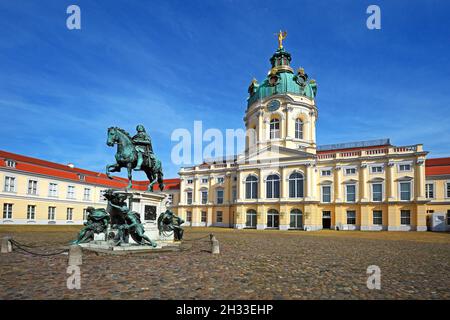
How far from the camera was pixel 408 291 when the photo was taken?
7.39 metres

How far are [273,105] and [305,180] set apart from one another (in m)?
14.8

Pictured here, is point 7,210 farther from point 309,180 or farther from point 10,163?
point 309,180

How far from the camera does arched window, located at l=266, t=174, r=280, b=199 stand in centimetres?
4697

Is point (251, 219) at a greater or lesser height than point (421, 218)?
lesser

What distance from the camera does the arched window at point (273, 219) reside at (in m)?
46.5

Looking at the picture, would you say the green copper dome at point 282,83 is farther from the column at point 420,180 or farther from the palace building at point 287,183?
the column at point 420,180

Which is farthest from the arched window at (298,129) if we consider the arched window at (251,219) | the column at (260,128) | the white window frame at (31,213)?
the white window frame at (31,213)

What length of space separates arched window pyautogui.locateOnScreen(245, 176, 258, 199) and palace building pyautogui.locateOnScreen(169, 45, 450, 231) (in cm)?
→ 15

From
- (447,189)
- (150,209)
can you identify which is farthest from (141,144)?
(447,189)

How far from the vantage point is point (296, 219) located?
4500 cm

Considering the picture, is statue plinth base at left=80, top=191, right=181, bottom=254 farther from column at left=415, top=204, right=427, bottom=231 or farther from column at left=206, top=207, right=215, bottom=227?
column at left=206, top=207, right=215, bottom=227

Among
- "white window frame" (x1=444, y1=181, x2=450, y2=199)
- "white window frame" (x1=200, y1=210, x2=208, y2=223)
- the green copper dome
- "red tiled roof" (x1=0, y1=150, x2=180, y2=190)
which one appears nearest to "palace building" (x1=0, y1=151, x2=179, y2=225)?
"red tiled roof" (x1=0, y1=150, x2=180, y2=190)
